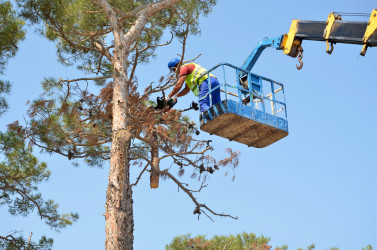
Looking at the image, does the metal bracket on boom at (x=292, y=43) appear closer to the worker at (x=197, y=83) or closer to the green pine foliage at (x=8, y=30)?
the worker at (x=197, y=83)

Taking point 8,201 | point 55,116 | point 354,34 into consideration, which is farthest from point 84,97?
point 354,34

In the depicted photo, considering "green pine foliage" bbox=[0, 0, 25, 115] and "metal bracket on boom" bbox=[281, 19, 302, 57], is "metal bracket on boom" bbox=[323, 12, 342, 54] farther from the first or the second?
"green pine foliage" bbox=[0, 0, 25, 115]

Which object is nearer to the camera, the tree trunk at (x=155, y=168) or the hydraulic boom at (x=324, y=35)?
the hydraulic boom at (x=324, y=35)

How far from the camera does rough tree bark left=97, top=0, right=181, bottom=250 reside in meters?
8.17

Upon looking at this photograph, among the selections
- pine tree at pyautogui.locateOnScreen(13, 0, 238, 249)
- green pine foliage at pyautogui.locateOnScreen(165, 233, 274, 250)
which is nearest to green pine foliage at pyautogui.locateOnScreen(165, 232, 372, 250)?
green pine foliage at pyautogui.locateOnScreen(165, 233, 274, 250)

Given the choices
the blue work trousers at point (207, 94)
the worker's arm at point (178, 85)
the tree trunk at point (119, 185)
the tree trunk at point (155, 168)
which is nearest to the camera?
the tree trunk at point (119, 185)

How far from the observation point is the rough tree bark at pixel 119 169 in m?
8.17

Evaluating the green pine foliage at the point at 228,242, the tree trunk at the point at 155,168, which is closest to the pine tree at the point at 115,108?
the tree trunk at the point at 155,168

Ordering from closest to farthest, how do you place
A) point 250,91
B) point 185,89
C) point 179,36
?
point 250,91, point 185,89, point 179,36

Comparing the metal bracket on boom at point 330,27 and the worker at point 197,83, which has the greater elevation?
the metal bracket on boom at point 330,27

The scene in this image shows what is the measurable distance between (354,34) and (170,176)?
4.01 meters

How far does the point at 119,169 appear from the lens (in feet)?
28.1

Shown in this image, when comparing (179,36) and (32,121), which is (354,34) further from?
(32,121)

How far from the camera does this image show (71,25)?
1045 centimetres
